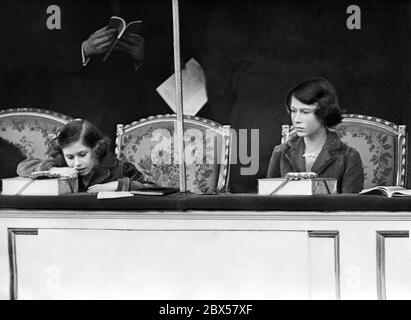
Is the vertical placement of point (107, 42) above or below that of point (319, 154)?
above

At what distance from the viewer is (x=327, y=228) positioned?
9.04 ft

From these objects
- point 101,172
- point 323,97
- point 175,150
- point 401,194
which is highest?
point 323,97

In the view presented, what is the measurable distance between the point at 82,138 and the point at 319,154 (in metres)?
1.24

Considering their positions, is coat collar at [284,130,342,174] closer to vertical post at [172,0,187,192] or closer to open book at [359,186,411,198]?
open book at [359,186,411,198]

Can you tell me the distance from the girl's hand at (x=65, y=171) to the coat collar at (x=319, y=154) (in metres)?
1.10

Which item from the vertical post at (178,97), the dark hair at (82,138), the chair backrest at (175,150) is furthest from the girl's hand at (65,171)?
the vertical post at (178,97)

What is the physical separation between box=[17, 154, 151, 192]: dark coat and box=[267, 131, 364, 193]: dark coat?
2.30 feet

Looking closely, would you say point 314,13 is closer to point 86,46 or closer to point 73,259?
point 86,46

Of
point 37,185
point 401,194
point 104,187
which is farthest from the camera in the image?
point 104,187

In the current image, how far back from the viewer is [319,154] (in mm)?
3305

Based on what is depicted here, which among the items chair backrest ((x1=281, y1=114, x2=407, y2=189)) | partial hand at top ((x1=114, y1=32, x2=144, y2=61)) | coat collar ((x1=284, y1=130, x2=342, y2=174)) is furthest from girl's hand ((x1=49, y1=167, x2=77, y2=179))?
chair backrest ((x1=281, y1=114, x2=407, y2=189))

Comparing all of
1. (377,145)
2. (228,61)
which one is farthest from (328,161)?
(228,61)

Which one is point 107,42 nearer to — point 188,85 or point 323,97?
point 188,85
